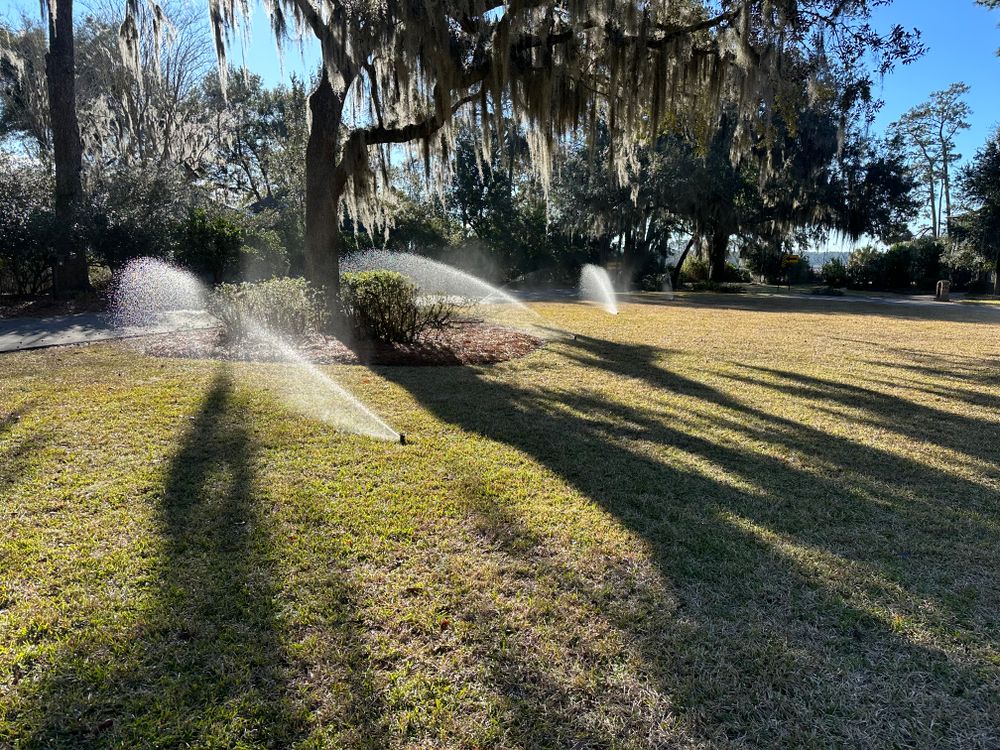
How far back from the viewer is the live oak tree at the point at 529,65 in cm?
650

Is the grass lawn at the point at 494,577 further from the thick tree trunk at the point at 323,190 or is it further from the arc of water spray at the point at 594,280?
the arc of water spray at the point at 594,280

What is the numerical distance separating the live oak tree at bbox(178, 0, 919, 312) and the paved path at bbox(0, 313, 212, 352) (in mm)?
2764

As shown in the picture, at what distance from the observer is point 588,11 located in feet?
21.1

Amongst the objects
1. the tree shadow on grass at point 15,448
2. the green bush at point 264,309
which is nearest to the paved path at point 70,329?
the green bush at point 264,309

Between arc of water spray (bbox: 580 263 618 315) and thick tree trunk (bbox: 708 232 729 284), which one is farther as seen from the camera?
thick tree trunk (bbox: 708 232 729 284)

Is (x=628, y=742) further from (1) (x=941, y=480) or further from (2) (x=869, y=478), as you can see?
(1) (x=941, y=480)

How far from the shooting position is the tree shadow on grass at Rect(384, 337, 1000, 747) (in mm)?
1632

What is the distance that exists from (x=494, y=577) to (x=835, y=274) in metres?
31.3

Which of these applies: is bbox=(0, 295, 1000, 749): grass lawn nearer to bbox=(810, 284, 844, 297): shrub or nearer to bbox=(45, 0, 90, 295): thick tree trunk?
bbox=(45, 0, 90, 295): thick tree trunk

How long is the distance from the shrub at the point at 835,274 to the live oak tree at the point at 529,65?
2256 cm

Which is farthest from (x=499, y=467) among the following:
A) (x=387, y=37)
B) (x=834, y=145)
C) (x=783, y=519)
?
(x=834, y=145)

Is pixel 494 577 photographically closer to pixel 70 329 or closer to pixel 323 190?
pixel 323 190

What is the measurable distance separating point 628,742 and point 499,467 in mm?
1990

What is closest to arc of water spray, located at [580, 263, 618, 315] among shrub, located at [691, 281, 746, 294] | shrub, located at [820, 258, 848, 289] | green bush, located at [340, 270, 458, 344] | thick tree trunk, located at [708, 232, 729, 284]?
shrub, located at [691, 281, 746, 294]
